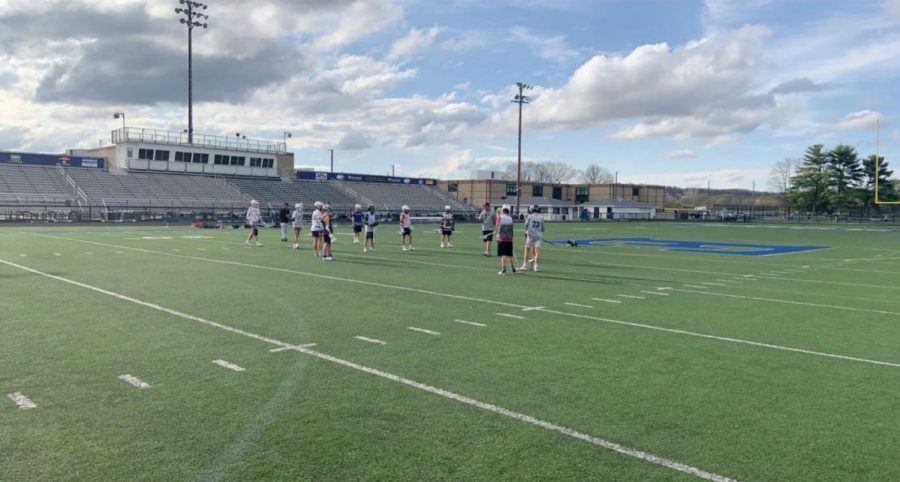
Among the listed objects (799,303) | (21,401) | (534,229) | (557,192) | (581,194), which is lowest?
(21,401)

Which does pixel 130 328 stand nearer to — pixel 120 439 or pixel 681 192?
pixel 120 439

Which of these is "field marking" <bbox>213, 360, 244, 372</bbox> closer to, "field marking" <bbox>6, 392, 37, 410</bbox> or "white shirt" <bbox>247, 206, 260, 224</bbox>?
"field marking" <bbox>6, 392, 37, 410</bbox>

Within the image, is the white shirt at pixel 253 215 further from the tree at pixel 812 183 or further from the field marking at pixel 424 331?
the tree at pixel 812 183

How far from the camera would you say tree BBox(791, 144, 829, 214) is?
91.2 metres

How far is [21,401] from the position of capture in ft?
17.2

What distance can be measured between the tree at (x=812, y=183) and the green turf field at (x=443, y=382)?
3567 inches

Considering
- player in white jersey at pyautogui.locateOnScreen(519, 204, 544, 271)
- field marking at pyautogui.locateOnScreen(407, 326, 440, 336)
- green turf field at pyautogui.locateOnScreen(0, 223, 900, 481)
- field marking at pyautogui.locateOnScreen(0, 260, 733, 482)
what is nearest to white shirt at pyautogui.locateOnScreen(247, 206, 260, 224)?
green turf field at pyautogui.locateOnScreen(0, 223, 900, 481)

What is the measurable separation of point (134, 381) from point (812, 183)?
10282 centimetres

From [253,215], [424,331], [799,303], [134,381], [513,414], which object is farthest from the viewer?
[253,215]

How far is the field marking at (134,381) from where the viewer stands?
5.69 m

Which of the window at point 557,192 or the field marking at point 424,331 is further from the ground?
the window at point 557,192

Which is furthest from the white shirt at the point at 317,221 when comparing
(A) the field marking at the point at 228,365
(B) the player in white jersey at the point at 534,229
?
(A) the field marking at the point at 228,365

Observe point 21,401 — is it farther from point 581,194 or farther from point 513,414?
point 581,194

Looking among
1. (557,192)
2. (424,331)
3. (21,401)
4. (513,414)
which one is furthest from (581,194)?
(21,401)
